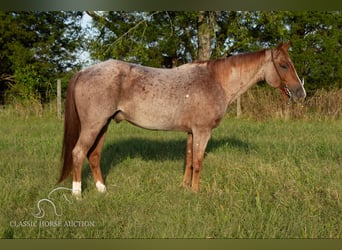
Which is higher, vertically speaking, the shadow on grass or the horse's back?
Result: the horse's back

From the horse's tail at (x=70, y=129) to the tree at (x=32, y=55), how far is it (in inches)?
86.9

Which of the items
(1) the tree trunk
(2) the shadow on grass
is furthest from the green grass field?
(1) the tree trunk

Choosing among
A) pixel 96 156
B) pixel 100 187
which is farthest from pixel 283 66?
pixel 100 187

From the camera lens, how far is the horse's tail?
4.29 m

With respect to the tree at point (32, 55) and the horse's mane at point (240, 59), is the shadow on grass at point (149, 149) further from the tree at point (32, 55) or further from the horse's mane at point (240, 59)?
the horse's mane at point (240, 59)

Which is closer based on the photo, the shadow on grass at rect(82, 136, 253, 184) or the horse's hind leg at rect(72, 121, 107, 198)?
the horse's hind leg at rect(72, 121, 107, 198)

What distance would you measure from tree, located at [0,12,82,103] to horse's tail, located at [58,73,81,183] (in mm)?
2207

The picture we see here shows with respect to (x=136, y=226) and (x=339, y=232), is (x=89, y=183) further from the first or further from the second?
(x=339, y=232)

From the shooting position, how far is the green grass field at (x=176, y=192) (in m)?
3.19

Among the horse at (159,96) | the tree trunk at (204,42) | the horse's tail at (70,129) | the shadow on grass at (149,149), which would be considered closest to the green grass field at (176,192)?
the shadow on grass at (149,149)

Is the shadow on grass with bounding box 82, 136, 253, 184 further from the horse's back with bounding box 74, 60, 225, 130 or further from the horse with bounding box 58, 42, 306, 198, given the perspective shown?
the horse's back with bounding box 74, 60, 225, 130

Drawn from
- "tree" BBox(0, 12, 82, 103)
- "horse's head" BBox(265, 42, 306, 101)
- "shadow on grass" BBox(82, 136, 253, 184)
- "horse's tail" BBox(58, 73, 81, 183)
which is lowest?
"shadow on grass" BBox(82, 136, 253, 184)

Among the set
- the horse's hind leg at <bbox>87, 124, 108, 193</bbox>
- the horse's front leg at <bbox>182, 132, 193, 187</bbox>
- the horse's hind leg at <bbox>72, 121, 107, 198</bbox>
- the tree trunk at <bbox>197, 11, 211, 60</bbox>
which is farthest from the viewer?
the tree trunk at <bbox>197, 11, 211, 60</bbox>

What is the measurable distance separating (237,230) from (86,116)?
229 centimetres
